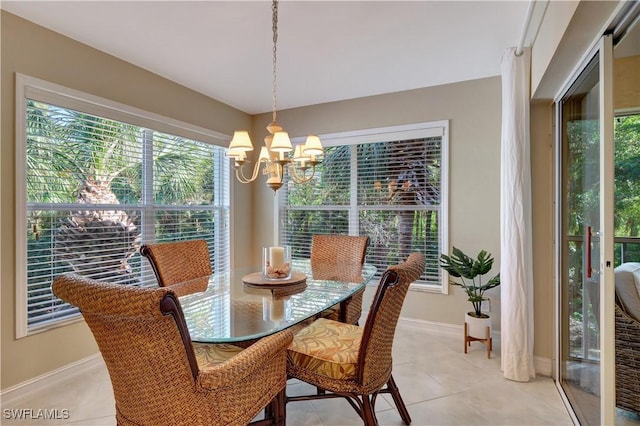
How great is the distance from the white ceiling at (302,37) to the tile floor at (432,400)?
8.20 feet


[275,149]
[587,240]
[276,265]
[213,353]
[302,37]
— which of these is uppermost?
[302,37]

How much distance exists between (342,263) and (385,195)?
1212mm

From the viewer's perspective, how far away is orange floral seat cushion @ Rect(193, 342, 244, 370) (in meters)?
1.58

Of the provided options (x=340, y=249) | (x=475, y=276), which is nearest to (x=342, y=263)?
(x=340, y=249)

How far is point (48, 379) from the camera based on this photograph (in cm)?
229

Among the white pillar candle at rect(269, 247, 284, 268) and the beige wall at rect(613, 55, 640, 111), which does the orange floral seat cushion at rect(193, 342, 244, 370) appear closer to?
the white pillar candle at rect(269, 247, 284, 268)

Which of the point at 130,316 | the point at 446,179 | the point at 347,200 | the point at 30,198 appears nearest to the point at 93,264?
the point at 30,198

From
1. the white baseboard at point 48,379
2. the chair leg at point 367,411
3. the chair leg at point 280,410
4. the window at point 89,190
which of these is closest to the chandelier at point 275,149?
the chair leg at point 280,410

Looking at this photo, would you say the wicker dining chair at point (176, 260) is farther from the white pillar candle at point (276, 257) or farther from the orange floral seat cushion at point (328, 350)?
the orange floral seat cushion at point (328, 350)

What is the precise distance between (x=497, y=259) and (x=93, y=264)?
3.55m

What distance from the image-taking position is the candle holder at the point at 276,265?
2158 mm

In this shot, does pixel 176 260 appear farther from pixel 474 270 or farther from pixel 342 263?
pixel 474 270

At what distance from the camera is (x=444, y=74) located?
3037 millimetres

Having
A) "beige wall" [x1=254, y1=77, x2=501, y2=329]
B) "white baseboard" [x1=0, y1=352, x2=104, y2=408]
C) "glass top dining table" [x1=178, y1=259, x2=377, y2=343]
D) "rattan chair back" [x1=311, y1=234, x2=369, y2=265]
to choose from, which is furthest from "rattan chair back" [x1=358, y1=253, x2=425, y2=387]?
"white baseboard" [x1=0, y1=352, x2=104, y2=408]
